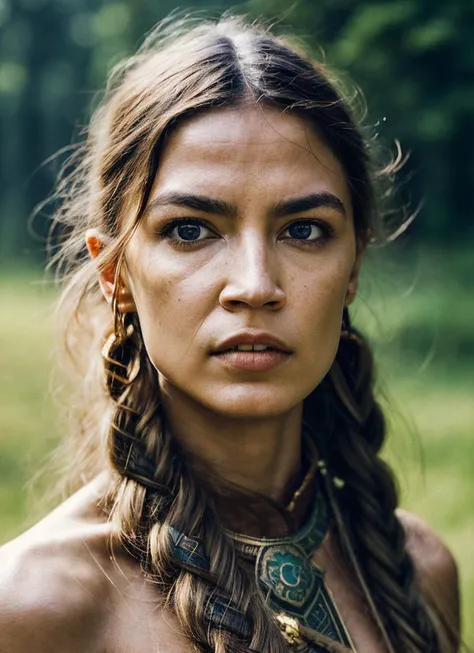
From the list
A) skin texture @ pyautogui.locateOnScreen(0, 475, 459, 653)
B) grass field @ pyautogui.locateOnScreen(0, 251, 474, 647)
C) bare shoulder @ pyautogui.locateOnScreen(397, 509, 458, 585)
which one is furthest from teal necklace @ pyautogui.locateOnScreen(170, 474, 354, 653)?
grass field @ pyautogui.locateOnScreen(0, 251, 474, 647)

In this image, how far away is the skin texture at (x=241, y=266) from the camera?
214 centimetres

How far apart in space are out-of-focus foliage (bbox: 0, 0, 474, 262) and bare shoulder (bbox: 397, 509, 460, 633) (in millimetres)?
1755

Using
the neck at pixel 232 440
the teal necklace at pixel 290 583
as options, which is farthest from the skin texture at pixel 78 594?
the neck at pixel 232 440

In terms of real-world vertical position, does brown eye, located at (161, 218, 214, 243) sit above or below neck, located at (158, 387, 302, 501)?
above

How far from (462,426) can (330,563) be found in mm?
4373

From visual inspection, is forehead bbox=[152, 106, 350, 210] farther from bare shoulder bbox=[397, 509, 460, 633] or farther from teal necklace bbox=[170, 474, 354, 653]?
bare shoulder bbox=[397, 509, 460, 633]

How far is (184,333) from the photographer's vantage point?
2.16m

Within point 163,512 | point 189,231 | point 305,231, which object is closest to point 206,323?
point 189,231

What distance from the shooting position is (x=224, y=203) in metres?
2.16

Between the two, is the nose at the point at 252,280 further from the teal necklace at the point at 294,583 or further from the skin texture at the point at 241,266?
the teal necklace at the point at 294,583

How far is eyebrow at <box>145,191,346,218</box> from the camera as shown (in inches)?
85.0

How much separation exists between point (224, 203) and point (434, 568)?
1213mm

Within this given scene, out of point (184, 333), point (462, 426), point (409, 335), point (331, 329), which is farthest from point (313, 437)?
point (409, 335)

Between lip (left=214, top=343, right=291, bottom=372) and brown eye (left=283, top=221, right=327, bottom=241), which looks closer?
lip (left=214, top=343, right=291, bottom=372)
